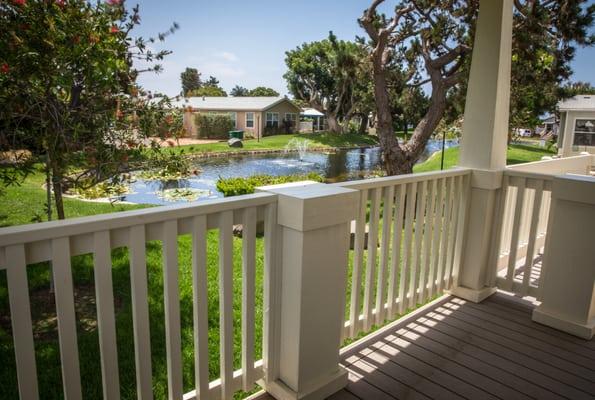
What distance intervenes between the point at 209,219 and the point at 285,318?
24.3 inches

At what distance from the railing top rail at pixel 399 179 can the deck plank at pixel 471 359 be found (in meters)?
0.97

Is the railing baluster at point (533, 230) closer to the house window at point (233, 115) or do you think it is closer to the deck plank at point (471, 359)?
the deck plank at point (471, 359)

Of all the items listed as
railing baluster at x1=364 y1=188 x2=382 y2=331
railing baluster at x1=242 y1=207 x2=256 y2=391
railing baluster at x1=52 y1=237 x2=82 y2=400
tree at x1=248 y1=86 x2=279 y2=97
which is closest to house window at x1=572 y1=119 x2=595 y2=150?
railing baluster at x1=364 y1=188 x2=382 y2=331

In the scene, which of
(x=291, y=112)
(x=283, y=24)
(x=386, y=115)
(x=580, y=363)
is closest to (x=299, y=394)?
(x=580, y=363)

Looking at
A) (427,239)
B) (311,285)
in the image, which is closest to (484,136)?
(427,239)

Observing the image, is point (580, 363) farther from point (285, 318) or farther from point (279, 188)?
point (279, 188)

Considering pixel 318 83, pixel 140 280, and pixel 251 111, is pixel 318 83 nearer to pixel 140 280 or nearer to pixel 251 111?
pixel 251 111

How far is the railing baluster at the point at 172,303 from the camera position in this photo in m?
1.48

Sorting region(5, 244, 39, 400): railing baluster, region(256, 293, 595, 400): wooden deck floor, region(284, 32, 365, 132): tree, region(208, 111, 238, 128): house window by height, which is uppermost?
region(284, 32, 365, 132): tree

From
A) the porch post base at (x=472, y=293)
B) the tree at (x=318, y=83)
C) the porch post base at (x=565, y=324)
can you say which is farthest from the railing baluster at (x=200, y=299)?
the tree at (x=318, y=83)

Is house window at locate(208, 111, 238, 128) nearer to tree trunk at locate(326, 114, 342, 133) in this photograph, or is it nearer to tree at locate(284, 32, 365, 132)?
tree at locate(284, 32, 365, 132)

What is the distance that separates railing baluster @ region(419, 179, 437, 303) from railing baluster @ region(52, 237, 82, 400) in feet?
6.88

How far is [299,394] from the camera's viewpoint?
6.30 feet

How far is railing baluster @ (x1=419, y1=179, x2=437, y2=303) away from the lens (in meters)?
2.68
